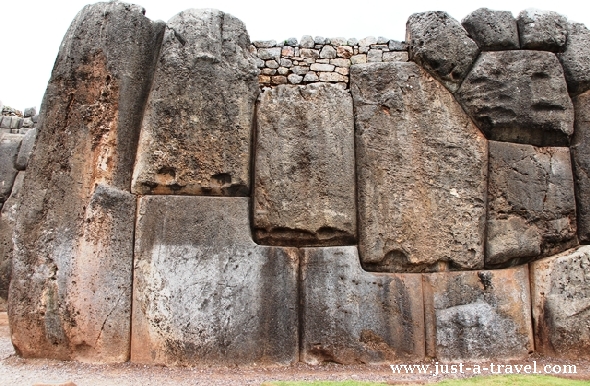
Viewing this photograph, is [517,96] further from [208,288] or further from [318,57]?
[208,288]

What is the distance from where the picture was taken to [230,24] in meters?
5.05

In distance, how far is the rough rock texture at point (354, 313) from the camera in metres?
4.60

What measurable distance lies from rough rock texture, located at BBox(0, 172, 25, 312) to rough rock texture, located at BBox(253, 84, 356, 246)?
556 cm

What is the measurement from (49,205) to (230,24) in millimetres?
2555

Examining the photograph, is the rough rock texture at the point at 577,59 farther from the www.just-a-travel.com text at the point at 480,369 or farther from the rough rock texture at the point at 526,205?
the www.just-a-travel.com text at the point at 480,369

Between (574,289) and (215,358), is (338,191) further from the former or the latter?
(574,289)

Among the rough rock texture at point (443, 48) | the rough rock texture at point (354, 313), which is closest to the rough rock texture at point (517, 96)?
the rough rock texture at point (443, 48)

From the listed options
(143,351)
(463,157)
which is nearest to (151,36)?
(143,351)

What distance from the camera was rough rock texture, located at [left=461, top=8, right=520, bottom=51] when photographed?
17.0 ft

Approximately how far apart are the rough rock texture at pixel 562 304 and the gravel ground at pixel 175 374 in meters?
0.22

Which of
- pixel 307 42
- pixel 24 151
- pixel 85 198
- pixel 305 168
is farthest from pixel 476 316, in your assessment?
pixel 24 151

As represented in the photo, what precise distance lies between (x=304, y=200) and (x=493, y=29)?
108 inches

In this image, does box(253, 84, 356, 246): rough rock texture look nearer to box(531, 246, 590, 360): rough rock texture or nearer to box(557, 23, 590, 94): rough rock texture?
box(531, 246, 590, 360): rough rock texture

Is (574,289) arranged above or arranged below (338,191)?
below
